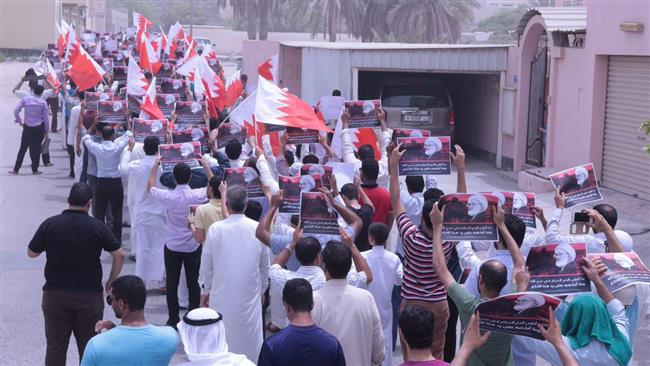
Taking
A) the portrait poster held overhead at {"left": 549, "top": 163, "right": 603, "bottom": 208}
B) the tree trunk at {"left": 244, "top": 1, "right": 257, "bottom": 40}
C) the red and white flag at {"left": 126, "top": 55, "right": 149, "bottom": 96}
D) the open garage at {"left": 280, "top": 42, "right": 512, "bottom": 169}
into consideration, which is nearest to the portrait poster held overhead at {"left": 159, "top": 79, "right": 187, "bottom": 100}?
the red and white flag at {"left": 126, "top": 55, "right": 149, "bottom": 96}

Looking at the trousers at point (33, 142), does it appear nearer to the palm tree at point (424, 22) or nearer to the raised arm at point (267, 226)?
the raised arm at point (267, 226)

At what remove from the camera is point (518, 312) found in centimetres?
436

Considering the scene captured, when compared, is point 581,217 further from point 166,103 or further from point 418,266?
point 166,103

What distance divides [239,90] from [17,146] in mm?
9890

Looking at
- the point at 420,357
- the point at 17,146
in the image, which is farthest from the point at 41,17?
the point at 420,357

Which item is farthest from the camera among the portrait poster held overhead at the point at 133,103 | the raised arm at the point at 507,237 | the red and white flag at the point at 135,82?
the red and white flag at the point at 135,82

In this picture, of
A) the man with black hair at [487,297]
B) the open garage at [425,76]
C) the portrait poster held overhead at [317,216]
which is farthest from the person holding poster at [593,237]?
the open garage at [425,76]

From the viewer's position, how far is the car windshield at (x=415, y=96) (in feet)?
72.3

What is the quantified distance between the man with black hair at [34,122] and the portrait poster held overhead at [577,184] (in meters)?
13.5

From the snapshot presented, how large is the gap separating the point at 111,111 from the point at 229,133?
8.45ft

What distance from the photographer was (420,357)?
189 inches

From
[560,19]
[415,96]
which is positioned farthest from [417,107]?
[560,19]

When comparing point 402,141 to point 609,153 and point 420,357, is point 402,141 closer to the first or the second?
point 420,357

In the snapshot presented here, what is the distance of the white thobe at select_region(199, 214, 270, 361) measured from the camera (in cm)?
765
